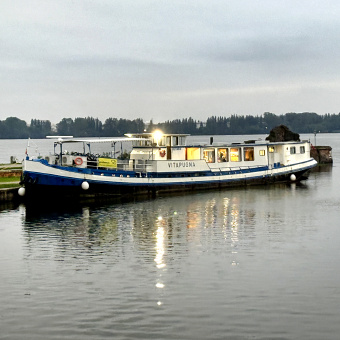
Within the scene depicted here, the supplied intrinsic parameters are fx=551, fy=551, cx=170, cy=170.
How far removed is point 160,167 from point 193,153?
16.8 ft

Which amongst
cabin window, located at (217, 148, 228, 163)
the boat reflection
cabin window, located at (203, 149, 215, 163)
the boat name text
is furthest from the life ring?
cabin window, located at (217, 148, 228, 163)

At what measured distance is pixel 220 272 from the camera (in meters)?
24.8

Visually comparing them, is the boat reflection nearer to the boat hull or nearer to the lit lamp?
the boat hull

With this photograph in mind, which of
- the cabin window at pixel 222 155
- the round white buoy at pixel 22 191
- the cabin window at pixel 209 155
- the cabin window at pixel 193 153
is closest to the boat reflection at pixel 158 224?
the round white buoy at pixel 22 191

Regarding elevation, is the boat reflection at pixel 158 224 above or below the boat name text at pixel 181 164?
below

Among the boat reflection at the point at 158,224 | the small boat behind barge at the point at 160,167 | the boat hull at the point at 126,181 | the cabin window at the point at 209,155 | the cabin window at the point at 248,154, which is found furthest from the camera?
the cabin window at the point at 248,154

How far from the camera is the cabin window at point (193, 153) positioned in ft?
191

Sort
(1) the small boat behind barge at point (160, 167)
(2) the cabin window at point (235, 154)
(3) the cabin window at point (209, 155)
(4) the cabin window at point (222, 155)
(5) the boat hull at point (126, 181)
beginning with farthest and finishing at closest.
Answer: (2) the cabin window at point (235, 154) < (4) the cabin window at point (222, 155) < (3) the cabin window at point (209, 155) < (1) the small boat behind barge at point (160, 167) < (5) the boat hull at point (126, 181)

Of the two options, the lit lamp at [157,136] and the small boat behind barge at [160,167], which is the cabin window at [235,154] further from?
the lit lamp at [157,136]

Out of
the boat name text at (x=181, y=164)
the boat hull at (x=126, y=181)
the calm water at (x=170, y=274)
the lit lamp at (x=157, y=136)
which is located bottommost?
the calm water at (x=170, y=274)

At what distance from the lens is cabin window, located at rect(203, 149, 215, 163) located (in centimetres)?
5966

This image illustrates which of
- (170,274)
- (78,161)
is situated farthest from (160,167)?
(170,274)

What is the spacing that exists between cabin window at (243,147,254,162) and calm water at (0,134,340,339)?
62.6ft

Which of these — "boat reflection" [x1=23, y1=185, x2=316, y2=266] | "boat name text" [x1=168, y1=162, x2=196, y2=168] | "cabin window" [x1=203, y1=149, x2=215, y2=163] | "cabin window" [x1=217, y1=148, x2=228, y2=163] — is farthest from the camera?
"cabin window" [x1=217, y1=148, x2=228, y2=163]
